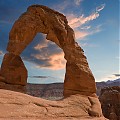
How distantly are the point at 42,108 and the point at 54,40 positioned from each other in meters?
5.01

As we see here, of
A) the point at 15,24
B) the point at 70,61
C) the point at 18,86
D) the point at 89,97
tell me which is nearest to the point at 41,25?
the point at 15,24

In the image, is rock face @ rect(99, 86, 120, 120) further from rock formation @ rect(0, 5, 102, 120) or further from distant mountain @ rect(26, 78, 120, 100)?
distant mountain @ rect(26, 78, 120, 100)

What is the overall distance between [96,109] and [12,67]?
4.84m

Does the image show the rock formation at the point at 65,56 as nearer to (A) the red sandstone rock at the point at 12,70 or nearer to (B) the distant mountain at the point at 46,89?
(A) the red sandstone rock at the point at 12,70

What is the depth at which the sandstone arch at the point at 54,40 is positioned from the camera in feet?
35.7

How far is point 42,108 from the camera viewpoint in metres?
8.12

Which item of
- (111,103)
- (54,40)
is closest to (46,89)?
(111,103)

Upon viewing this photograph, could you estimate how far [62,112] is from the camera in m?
8.52

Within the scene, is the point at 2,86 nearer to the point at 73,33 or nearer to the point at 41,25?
the point at 41,25

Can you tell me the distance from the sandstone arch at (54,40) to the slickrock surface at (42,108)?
0.96 metres

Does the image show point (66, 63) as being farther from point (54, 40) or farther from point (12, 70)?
point (12, 70)

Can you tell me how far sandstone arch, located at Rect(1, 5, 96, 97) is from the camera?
428 inches

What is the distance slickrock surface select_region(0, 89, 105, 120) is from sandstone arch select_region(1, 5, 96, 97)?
959 mm

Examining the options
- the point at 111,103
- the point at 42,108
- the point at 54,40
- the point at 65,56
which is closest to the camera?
the point at 42,108
